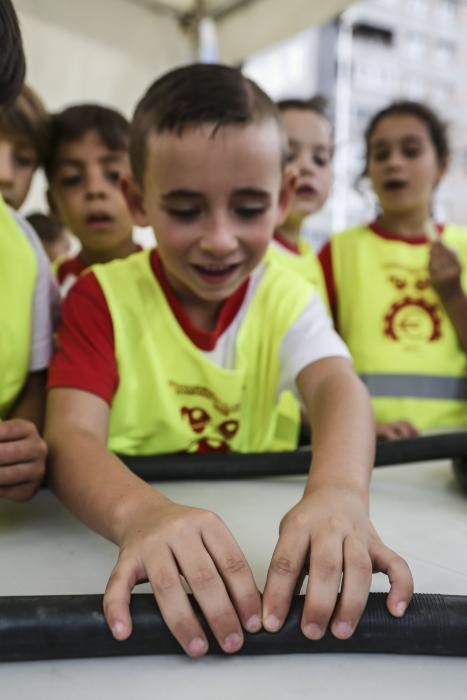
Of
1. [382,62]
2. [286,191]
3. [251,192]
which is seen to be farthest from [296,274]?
[382,62]

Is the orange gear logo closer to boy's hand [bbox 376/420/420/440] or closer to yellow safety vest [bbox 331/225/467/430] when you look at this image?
yellow safety vest [bbox 331/225/467/430]

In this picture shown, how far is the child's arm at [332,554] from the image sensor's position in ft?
1.05

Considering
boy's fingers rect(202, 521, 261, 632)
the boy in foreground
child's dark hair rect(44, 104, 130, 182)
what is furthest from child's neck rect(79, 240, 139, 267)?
boy's fingers rect(202, 521, 261, 632)

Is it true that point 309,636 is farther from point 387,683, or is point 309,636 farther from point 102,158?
point 102,158

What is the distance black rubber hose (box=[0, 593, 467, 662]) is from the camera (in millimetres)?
309

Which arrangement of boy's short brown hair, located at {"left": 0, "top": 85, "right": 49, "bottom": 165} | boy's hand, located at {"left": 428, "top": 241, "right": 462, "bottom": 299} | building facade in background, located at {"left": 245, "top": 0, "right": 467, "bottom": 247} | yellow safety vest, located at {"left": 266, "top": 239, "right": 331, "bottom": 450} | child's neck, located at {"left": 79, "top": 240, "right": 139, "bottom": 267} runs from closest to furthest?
yellow safety vest, located at {"left": 266, "top": 239, "right": 331, "bottom": 450}
boy's short brown hair, located at {"left": 0, "top": 85, "right": 49, "bottom": 165}
boy's hand, located at {"left": 428, "top": 241, "right": 462, "bottom": 299}
child's neck, located at {"left": 79, "top": 240, "right": 139, "bottom": 267}
building facade in background, located at {"left": 245, "top": 0, "right": 467, "bottom": 247}

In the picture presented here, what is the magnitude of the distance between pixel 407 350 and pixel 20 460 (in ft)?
2.79

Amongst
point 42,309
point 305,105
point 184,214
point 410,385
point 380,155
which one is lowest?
point 410,385

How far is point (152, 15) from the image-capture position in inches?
68.1

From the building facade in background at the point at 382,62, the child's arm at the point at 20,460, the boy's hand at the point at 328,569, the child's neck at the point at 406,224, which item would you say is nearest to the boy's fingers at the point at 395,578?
the boy's hand at the point at 328,569

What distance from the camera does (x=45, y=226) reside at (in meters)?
1.77

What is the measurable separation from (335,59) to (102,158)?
253 cm

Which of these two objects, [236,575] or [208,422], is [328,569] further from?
[208,422]

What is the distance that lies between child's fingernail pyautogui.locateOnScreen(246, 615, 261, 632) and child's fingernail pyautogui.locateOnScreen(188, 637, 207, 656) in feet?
0.08
